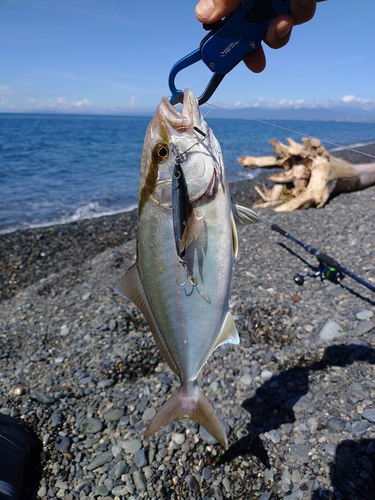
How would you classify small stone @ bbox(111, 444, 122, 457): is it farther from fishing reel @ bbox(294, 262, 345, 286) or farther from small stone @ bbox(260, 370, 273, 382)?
fishing reel @ bbox(294, 262, 345, 286)

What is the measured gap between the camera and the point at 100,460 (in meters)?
3.64

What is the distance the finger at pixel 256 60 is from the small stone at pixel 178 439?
3.57 metres

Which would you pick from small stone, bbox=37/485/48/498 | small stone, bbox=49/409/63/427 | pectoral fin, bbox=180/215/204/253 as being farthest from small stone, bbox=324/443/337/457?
small stone, bbox=49/409/63/427

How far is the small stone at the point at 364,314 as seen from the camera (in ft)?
16.8

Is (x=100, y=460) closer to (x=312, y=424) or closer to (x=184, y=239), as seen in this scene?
(x=312, y=424)

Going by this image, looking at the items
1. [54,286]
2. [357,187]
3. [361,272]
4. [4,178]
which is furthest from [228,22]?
[4,178]

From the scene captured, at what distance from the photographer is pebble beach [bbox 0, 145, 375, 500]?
3354mm

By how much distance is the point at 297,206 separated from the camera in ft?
34.8

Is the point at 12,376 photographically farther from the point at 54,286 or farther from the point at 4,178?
the point at 4,178

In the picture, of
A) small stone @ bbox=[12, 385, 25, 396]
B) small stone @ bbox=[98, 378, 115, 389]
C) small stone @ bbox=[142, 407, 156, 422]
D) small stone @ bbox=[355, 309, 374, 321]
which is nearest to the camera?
small stone @ bbox=[142, 407, 156, 422]

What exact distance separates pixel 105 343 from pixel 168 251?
11.2 feet

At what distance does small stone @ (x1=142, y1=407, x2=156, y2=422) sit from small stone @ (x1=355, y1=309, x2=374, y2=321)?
3127 millimetres

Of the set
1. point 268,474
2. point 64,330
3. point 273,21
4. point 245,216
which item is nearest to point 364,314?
point 268,474

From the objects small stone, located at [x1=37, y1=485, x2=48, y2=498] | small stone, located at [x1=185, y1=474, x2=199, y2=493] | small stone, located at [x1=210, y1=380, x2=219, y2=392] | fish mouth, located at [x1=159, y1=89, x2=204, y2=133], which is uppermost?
fish mouth, located at [x1=159, y1=89, x2=204, y2=133]
